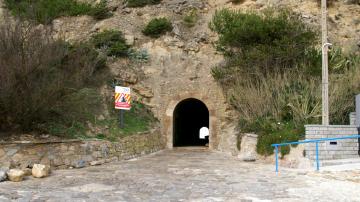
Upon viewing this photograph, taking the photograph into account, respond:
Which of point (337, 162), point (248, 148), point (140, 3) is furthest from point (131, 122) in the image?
point (140, 3)

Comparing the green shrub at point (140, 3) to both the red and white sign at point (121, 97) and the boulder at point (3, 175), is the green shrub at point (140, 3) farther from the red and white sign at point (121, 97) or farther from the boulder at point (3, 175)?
the boulder at point (3, 175)

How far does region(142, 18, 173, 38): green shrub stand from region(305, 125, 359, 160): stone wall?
1002cm

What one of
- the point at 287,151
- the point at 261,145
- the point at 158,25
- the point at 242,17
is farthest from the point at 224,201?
the point at 158,25

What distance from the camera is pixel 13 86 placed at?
8.64 metres

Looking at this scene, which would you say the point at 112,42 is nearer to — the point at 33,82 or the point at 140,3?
the point at 140,3

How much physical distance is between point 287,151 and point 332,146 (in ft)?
3.85

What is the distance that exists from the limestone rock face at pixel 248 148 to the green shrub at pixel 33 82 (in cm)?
548

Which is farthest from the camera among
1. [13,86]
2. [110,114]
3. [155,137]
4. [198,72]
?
[198,72]

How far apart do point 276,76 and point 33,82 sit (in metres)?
8.05

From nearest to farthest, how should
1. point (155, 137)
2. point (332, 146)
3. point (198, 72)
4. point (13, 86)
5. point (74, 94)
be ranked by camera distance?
point (13, 86), point (332, 146), point (74, 94), point (155, 137), point (198, 72)

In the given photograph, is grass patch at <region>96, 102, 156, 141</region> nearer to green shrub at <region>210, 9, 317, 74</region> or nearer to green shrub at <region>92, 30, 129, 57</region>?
green shrub at <region>92, 30, 129, 57</region>

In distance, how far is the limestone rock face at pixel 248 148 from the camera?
11.1 metres

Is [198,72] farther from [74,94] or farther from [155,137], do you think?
[74,94]

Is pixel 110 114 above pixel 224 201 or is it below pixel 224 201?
above
